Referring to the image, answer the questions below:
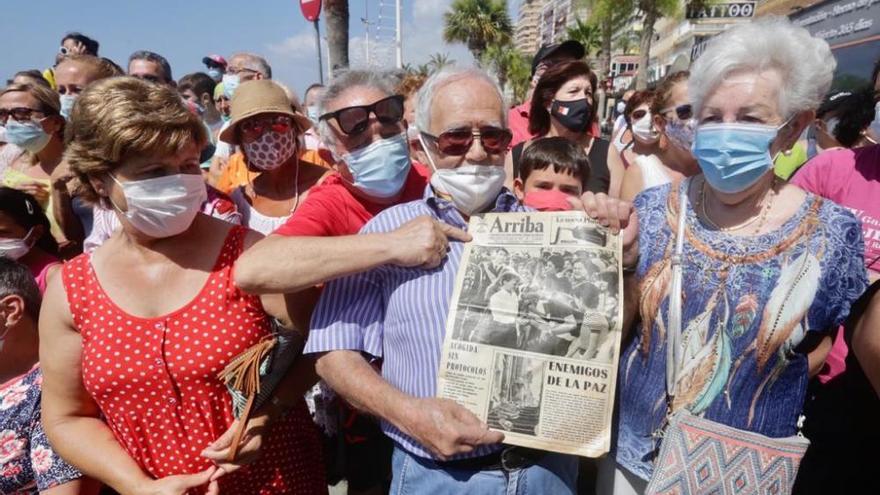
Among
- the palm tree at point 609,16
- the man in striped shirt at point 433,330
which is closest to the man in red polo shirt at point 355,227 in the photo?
the man in striped shirt at point 433,330

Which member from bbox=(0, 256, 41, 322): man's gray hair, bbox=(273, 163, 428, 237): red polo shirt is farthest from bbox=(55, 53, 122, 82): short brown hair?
bbox=(273, 163, 428, 237): red polo shirt

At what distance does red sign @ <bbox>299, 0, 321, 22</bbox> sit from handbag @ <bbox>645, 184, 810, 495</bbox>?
8591 mm

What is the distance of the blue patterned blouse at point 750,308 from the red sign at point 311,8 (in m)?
8.22

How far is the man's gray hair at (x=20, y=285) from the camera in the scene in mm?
2107

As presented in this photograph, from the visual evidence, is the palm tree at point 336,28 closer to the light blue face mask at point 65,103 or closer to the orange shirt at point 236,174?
the light blue face mask at point 65,103

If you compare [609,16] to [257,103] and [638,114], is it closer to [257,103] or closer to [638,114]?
[638,114]

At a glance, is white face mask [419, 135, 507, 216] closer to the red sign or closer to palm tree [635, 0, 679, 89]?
the red sign

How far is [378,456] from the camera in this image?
2.64 metres

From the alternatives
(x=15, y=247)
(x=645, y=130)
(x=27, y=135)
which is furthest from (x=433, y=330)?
(x=645, y=130)

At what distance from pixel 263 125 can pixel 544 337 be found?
1984 mm

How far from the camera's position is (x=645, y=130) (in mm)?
4402

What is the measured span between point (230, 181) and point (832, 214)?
297 cm

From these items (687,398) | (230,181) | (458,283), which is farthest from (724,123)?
(230,181)

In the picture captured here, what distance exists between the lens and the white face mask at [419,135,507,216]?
1677 mm
